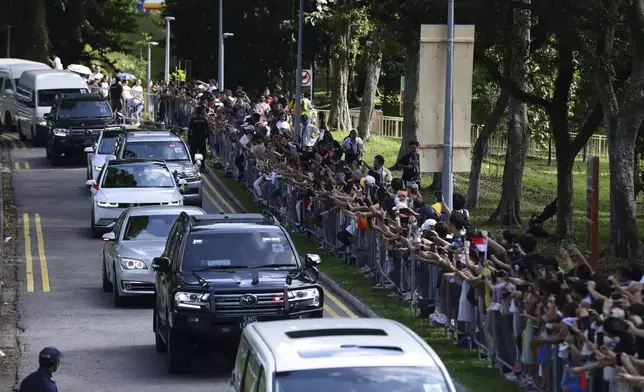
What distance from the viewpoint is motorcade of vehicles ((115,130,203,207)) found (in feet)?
103

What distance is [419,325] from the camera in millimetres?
18625

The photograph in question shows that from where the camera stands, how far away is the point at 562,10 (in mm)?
25891

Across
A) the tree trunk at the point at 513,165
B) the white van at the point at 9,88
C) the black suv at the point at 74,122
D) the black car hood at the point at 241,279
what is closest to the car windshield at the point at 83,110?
the black suv at the point at 74,122

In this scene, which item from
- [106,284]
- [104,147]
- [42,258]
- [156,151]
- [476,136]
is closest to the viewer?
[106,284]

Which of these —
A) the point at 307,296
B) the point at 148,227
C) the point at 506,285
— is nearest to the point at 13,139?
the point at 148,227

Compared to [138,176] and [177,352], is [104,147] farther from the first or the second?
[177,352]

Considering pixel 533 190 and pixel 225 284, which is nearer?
pixel 225 284

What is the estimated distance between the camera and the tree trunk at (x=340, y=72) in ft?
175

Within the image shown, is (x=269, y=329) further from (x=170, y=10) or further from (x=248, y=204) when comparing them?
(x=170, y=10)

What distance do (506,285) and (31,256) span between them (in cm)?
1514

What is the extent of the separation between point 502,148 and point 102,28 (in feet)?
79.4

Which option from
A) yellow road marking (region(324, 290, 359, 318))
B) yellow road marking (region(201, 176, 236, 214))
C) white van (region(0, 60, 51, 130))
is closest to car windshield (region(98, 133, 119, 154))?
yellow road marking (region(201, 176, 236, 214))

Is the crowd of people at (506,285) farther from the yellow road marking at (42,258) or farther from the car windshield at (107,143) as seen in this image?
the car windshield at (107,143)

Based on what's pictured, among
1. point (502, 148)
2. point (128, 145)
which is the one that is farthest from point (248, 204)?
point (502, 148)
